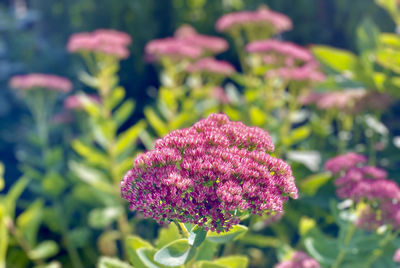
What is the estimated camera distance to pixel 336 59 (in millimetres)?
1766

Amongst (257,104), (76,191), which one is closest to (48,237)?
(76,191)

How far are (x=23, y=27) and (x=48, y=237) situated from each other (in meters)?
1.63

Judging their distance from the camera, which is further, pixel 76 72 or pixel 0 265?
pixel 76 72

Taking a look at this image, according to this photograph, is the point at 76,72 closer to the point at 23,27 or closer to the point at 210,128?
the point at 23,27

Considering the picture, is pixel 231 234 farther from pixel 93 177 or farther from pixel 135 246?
pixel 93 177

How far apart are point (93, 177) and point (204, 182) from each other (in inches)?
52.3

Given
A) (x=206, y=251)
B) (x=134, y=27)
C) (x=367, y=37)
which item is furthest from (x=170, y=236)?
(x=134, y=27)

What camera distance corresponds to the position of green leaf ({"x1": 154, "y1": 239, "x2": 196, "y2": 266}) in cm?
62

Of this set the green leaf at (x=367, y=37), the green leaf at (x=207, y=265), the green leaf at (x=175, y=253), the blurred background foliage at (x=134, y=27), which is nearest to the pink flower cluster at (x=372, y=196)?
the green leaf at (x=207, y=265)

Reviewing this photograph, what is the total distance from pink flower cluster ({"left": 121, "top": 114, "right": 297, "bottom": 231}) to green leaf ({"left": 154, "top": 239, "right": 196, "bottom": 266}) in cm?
6

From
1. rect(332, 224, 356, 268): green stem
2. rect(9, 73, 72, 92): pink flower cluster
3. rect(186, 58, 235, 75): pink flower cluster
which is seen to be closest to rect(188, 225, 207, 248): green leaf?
rect(332, 224, 356, 268): green stem

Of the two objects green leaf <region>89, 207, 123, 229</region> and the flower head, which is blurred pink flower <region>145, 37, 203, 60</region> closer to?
green leaf <region>89, 207, 123, 229</region>

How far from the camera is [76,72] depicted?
8.75 feet

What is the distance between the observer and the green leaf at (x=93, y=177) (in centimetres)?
178
